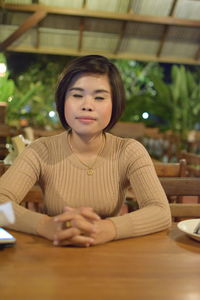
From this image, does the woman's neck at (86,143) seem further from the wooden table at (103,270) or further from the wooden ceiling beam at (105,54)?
the wooden ceiling beam at (105,54)

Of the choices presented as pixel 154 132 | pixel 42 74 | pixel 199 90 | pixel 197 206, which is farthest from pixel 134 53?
pixel 197 206

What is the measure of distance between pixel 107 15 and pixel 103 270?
6.99m

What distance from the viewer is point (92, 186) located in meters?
1.49

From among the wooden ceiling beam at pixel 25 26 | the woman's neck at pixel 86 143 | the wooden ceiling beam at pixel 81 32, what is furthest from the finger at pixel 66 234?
the wooden ceiling beam at pixel 81 32

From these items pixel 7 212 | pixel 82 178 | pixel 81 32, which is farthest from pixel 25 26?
pixel 7 212

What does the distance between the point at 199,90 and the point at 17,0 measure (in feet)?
11.3

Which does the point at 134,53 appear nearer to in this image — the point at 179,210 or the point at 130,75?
the point at 130,75

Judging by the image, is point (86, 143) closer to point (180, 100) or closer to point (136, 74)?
point (180, 100)

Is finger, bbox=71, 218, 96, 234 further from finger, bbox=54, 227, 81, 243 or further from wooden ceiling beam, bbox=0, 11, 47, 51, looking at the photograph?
wooden ceiling beam, bbox=0, 11, 47, 51

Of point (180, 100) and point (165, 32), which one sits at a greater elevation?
point (165, 32)

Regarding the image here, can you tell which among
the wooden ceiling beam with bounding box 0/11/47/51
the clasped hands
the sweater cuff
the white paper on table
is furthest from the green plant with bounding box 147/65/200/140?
the white paper on table

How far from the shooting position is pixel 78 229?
112 centimetres

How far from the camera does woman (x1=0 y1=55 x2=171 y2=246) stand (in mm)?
1402

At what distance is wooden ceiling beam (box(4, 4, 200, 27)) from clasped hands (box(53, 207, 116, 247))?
21.7 feet
